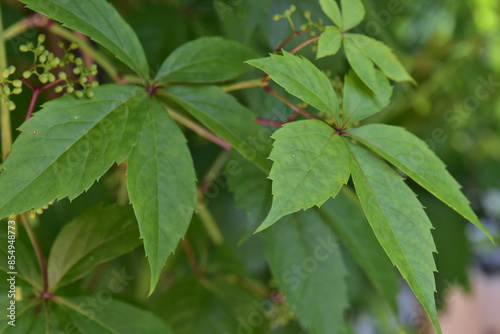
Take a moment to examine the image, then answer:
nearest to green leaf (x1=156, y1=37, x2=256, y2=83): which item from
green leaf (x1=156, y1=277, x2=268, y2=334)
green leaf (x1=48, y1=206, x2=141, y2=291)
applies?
green leaf (x1=48, y1=206, x2=141, y2=291)

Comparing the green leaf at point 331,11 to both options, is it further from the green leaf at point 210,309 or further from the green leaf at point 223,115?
the green leaf at point 210,309

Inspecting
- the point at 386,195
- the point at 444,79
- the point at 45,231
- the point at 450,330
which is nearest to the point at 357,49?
the point at 386,195

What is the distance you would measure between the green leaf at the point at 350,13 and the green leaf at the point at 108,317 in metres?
0.32

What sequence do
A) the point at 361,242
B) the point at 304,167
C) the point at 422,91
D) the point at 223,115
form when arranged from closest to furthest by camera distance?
the point at 304,167 < the point at 223,115 < the point at 361,242 < the point at 422,91

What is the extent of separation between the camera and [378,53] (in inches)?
21.1

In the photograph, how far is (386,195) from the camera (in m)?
0.45

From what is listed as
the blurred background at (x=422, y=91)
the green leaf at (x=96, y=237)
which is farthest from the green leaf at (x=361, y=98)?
the green leaf at (x=96, y=237)

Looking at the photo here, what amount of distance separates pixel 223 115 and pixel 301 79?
89 millimetres

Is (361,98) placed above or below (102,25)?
below

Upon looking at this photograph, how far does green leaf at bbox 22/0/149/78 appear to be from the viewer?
0.49 m

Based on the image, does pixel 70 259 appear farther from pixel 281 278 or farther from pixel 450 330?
pixel 450 330

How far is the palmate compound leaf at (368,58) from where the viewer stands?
0.50 m

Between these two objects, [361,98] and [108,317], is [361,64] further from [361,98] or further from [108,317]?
[108,317]

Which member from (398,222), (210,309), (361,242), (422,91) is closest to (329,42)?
(398,222)
